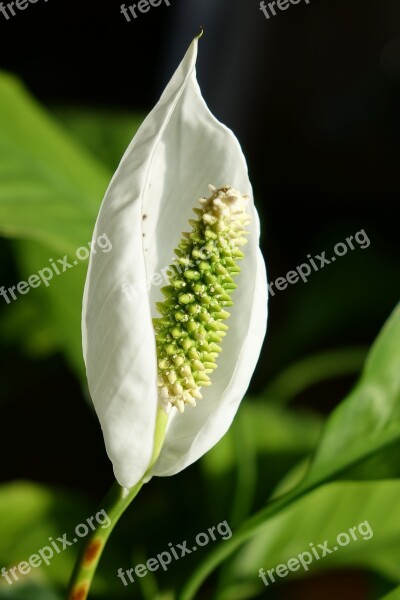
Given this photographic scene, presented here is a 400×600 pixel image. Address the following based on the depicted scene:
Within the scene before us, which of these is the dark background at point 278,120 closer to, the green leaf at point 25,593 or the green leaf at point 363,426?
the green leaf at point 25,593

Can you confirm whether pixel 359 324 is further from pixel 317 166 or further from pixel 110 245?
pixel 110 245

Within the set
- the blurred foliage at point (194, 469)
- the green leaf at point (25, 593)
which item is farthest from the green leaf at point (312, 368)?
the green leaf at point (25, 593)

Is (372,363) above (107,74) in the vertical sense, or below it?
below

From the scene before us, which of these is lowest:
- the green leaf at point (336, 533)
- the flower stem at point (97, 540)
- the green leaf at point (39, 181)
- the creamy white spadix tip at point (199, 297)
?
the green leaf at point (336, 533)

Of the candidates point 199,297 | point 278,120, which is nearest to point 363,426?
point 199,297

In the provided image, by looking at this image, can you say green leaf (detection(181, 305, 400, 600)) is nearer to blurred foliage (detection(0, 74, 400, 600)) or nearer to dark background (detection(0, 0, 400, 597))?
blurred foliage (detection(0, 74, 400, 600))

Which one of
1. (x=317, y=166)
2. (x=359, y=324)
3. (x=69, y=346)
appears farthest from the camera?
(x=317, y=166)

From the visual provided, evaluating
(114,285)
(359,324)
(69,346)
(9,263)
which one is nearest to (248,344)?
(114,285)
